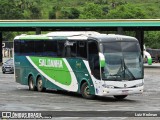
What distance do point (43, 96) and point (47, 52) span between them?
2.65 m

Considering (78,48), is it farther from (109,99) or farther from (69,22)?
(69,22)

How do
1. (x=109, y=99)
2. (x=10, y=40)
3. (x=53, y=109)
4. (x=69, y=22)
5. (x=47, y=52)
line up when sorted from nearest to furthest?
1. (x=53, y=109)
2. (x=109, y=99)
3. (x=47, y=52)
4. (x=69, y=22)
5. (x=10, y=40)

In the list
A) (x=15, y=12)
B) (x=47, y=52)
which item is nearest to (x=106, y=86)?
(x=47, y=52)

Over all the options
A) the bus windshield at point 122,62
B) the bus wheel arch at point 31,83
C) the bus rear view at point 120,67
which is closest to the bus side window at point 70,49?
the bus rear view at point 120,67

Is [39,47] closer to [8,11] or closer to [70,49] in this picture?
[70,49]

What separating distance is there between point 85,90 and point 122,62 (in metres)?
2.27

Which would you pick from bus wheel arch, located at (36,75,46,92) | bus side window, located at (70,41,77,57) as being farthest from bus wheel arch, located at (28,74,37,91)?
bus side window, located at (70,41,77,57)

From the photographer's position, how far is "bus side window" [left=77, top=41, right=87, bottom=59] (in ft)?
74.0

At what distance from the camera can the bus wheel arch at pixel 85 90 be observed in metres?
22.5

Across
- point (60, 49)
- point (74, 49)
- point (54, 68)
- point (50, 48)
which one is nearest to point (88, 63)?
point (74, 49)

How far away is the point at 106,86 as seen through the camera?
21234mm

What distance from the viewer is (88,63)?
873 inches

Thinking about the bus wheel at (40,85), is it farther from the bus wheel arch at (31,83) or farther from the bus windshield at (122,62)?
the bus windshield at (122,62)

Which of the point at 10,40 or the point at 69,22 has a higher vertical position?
the point at 69,22
